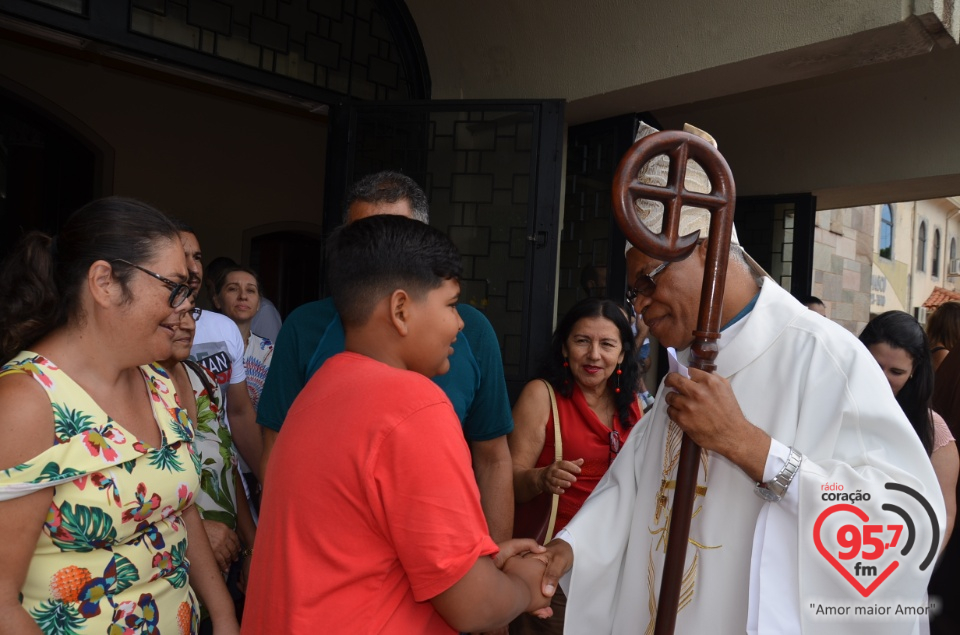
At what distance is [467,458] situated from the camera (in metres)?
1.42

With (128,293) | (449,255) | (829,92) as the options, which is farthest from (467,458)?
(829,92)

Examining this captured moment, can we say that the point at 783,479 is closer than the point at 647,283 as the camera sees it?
Yes

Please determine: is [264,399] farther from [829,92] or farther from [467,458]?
[829,92]

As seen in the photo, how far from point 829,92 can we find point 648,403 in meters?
4.19

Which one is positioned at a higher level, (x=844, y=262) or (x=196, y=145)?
(x=196, y=145)

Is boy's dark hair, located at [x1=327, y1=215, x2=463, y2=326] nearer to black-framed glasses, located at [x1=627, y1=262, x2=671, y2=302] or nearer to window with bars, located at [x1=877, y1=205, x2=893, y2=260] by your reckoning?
black-framed glasses, located at [x1=627, y1=262, x2=671, y2=302]

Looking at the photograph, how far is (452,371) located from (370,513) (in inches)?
45.6

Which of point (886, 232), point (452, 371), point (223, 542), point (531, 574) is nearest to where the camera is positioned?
point (531, 574)

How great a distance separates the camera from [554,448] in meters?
3.44

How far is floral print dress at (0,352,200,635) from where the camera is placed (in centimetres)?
174

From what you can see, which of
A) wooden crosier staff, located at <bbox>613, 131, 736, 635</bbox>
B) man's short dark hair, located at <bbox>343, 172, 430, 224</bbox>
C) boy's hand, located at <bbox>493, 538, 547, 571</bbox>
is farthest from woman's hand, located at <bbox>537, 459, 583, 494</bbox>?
wooden crosier staff, located at <bbox>613, 131, 736, 635</bbox>

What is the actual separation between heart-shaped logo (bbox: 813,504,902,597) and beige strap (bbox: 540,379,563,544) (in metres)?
1.49

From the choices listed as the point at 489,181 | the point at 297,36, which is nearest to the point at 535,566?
the point at 489,181

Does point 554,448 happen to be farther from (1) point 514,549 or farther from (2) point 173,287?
(2) point 173,287
